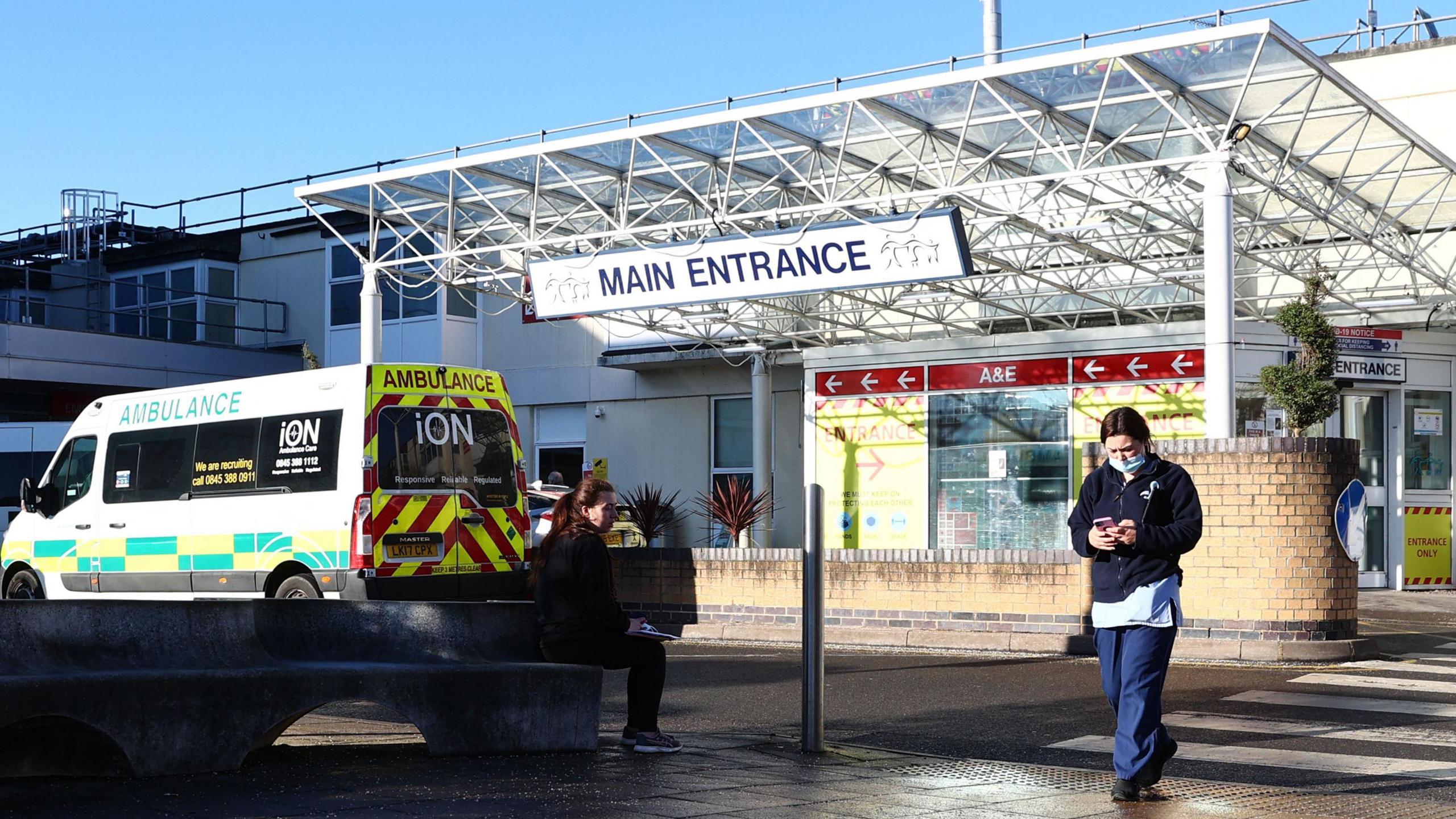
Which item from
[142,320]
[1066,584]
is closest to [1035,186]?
[1066,584]

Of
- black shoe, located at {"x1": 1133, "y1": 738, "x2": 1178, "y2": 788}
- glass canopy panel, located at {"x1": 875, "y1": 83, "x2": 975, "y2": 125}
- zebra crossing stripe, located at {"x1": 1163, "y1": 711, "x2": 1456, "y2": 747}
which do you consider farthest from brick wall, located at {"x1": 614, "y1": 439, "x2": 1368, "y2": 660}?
black shoe, located at {"x1": 1133, "y1": 738, "x2": 1178, "y2": 788}

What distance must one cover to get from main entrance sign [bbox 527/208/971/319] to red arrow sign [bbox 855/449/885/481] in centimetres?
588

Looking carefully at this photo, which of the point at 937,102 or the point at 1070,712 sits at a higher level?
the point at 937,102

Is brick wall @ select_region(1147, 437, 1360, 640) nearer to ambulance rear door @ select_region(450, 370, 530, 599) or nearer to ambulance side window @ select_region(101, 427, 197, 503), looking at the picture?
ambulance rear door @ select_region(450, 370, 530, 599)

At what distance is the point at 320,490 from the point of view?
1400 cm

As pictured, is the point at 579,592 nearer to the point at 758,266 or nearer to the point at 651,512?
the point at 758,266

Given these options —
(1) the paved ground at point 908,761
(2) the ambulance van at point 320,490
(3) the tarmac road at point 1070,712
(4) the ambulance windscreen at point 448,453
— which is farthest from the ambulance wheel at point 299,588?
(1) the paved ground at point 908,761

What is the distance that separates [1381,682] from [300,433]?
9162 millimetres

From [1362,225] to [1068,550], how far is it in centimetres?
960

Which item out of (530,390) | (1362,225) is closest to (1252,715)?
(1362,225)

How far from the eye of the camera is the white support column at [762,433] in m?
27.7

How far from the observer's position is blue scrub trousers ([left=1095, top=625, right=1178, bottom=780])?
625 centimetres

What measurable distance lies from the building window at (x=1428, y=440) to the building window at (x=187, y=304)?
22911 mm

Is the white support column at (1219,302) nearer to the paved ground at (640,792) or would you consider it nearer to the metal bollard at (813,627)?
the metal bollard at (813,627)
